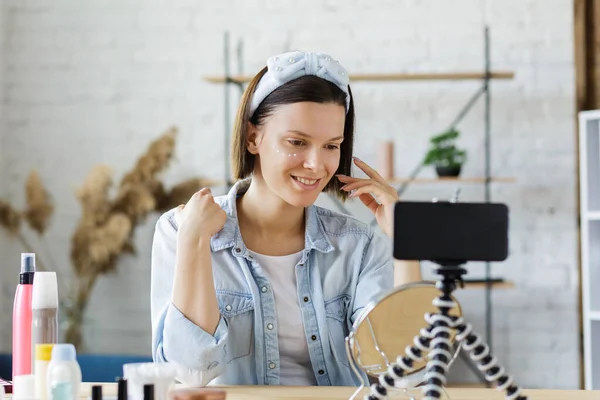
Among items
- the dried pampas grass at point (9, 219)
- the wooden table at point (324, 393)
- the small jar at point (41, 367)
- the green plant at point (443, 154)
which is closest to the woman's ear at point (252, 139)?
the wooden table at point (324, 393)

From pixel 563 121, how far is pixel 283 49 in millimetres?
1197

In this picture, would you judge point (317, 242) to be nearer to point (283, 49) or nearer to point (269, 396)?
point (269, 396)

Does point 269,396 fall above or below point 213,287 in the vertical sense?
below

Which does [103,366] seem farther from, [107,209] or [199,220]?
[199,220]

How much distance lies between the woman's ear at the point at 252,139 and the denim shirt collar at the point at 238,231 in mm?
86

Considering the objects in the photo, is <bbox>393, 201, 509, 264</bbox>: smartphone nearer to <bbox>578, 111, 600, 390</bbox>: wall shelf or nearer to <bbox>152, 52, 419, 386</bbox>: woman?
<bbox>152, 52, 419, 386</bbox>: woman

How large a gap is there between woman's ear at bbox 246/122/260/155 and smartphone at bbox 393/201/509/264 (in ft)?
2.51

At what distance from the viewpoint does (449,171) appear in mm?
3219

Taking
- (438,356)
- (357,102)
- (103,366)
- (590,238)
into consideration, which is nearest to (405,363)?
(438,356)

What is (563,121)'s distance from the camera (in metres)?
3.41

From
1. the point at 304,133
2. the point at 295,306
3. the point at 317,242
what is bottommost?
the point at 295,306

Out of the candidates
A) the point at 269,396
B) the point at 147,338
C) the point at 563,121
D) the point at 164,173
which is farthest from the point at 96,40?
the point at 269,396

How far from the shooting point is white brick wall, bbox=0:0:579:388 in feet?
11.2

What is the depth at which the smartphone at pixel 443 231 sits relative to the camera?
1.03 meters
